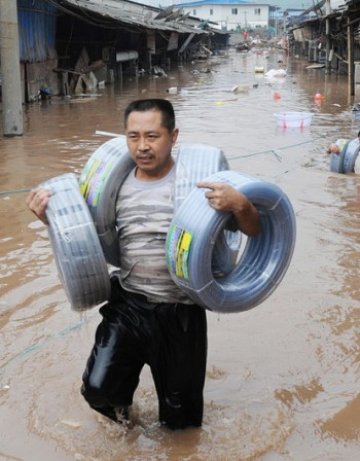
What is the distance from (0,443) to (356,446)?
75.3 inches

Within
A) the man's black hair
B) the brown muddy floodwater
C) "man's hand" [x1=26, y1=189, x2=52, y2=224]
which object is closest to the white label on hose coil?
the man's black hair

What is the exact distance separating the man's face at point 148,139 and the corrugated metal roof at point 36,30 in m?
16.9

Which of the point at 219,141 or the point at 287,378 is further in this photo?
the point at 219,141

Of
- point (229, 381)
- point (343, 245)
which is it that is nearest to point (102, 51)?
point (343, 245)

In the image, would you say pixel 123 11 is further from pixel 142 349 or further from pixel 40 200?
pixel 142 349

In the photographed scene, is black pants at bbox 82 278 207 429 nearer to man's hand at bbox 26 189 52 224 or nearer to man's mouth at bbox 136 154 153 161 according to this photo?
man's hand at bbox 26 189 52 224

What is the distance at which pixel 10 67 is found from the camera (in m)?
12.7

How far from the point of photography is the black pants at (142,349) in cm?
301

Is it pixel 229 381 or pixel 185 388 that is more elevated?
pixel 185 388

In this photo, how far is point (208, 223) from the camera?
2.73 metres

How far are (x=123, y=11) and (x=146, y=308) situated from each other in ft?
108

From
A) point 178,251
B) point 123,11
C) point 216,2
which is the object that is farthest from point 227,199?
point 216,2

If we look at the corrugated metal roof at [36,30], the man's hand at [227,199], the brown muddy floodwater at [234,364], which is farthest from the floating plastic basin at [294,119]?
the man's hand at [227,199]

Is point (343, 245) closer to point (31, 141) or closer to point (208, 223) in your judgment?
point (208, 223)
